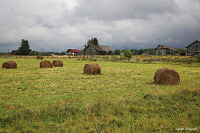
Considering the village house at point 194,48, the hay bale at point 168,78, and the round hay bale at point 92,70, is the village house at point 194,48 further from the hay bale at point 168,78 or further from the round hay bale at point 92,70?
the hay bale at point 168,78

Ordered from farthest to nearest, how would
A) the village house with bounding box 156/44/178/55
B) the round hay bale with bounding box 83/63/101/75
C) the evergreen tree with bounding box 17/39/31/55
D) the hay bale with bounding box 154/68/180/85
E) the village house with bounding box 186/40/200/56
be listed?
the evergreen tree with bounding box 17/39/31/55 → the village house with bounding box 156/44/178/55 → the village house with bounding box 186/40/200/56 → the round hay bale with bounding box 83/63/101/75 → the hay bale with bounding box 154/68/180/85

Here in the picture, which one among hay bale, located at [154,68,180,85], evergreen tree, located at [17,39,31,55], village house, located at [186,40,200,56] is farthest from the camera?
evergreen tree, located at [17,39,31,55]

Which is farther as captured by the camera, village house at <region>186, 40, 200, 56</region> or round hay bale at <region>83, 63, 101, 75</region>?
village house at <region>186, 40, 200, 56</region>

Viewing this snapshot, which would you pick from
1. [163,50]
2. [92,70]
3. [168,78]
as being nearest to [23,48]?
[163,50]

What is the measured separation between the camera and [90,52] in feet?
262

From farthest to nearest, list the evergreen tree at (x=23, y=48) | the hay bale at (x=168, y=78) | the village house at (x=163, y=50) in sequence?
1. the evergreen tree at (x=23, y=48)
2. the village house at (x=163, y=50)
3. the hay bale at (x=168, y=78)

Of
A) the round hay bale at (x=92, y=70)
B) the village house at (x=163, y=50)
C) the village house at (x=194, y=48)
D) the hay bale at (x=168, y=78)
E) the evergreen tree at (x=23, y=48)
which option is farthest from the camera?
the evergreen tree at (x=23, y=48)

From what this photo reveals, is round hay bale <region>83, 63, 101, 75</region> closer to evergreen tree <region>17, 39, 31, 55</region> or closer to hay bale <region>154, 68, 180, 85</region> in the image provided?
hay bale <region>154, 68, 180, 85</region>

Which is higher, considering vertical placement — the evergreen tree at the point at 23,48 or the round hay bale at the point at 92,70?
the evergreen tree at the point at 23,48

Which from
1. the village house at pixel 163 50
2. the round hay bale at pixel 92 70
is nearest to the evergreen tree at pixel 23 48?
the village house at pixel 163 50

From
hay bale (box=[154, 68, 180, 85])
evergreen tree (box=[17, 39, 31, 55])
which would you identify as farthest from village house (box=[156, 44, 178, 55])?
evergreen tree (box=[17, 39, 31, 55])

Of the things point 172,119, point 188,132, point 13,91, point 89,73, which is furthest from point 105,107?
point 89,73

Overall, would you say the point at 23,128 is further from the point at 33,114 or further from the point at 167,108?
the point at 167,108

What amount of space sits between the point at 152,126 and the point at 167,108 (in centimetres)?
201
